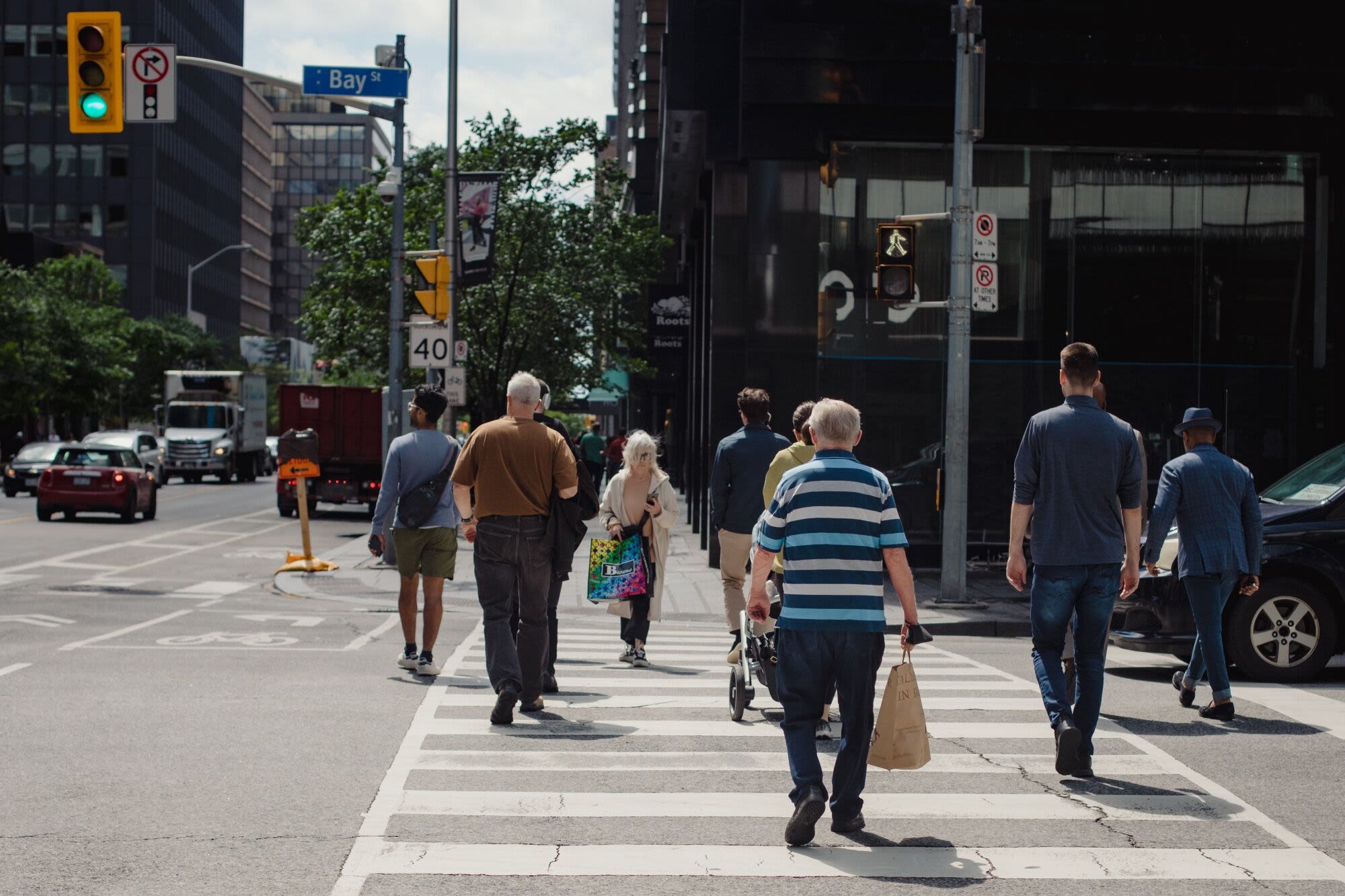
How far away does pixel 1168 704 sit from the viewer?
33.1 feet

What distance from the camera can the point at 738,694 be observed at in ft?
30.4

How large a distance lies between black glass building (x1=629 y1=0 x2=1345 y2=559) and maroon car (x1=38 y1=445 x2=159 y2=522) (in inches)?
603

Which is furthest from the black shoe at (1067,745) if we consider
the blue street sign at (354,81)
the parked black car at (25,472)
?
the parked black car at (25,472)

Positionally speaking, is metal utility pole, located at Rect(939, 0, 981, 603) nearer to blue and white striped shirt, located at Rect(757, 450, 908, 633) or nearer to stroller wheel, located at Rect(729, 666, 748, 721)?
stroller wheel, located at Rect(729, 666, 748, 721)

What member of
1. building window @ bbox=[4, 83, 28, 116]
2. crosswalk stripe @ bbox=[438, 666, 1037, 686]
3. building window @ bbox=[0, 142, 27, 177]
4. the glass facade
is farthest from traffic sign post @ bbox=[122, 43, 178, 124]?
building window @ bbox=[0, 142, 27, 177]

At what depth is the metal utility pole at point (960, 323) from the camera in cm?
1655

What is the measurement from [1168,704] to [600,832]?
4947 mm

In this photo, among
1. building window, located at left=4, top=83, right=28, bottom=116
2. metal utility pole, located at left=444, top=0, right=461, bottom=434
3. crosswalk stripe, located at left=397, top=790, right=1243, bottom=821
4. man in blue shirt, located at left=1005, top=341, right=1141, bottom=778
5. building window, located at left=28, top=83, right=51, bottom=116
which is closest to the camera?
crosswalk stripe, located at left=397, top=790, right=1243, bottom=821

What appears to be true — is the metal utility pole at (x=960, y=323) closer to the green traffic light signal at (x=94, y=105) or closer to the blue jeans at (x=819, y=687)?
the green traffic light signal at (x=94, y=105)

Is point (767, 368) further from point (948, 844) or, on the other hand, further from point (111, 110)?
point (948, 844)

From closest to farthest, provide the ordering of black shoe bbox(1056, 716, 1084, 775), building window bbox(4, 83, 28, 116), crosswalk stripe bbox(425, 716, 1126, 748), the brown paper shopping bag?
the brown paper shopping bag
black shoe bbox(1056, 716, 1084, 775)
crosswalk stripe bbox(425, 716, 1126, 748)
building window bbox(4, 83, 28, 116)

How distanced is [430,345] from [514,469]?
1264 centimetres

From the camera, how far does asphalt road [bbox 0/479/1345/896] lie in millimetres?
5875

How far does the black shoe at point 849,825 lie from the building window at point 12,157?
365 feet
